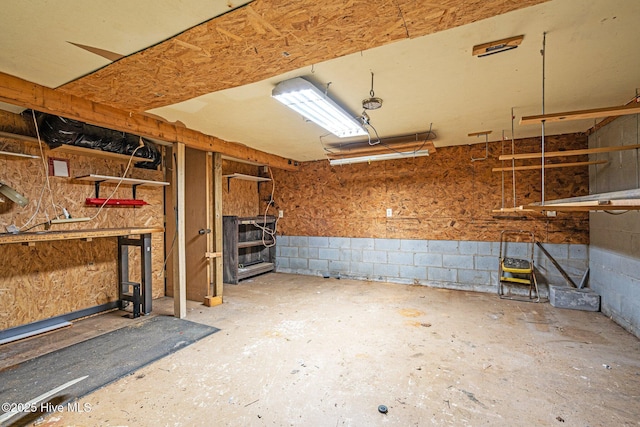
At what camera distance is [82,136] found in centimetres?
282

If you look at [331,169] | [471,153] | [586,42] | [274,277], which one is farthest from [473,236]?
[274,277]

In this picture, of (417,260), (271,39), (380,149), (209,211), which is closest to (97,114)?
(209,211)

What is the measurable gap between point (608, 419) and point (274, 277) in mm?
4480

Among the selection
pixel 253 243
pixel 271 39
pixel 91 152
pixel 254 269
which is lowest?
pixel 254 269

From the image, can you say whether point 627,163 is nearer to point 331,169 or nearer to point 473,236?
point 473,236

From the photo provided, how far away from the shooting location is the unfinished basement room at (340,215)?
4.99 feet

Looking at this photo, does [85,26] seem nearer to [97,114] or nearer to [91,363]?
[97,114]

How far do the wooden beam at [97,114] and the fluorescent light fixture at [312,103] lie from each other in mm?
1531

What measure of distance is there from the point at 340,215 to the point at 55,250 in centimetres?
400

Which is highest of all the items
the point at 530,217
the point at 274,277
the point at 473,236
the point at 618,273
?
the point at 530,217

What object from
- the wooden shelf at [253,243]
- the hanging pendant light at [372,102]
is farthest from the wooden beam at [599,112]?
the wooden shelf at [253,243]

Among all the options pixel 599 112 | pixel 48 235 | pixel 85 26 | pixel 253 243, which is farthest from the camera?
pixel 253 243

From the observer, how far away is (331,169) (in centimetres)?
535

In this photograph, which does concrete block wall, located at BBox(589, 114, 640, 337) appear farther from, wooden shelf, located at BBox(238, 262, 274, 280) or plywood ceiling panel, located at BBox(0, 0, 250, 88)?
wooden shelf, located at BBox(238, 262, 274, 280)
